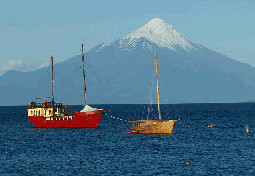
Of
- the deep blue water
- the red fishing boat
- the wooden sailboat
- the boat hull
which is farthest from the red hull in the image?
the wooden sailboat

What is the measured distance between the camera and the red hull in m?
122

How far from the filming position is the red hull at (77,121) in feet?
402

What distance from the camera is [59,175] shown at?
60.9 m

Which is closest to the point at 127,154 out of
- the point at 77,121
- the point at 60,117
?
the point at 77,121

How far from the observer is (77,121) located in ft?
407

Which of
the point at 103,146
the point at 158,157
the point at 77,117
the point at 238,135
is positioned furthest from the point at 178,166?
the point at 77,117

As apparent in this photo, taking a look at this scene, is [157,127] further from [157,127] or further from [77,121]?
[77,121]

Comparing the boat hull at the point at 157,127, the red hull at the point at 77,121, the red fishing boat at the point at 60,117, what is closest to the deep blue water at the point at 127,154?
the boat hull at the point at 157,127

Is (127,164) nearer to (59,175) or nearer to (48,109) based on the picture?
(59,175)

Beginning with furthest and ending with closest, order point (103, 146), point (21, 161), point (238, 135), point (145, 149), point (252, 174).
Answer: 1. point (238, 135)
2. point (103, 146)
3. point (145, 149)
4. point (21, 161)
5. point (252, 174)

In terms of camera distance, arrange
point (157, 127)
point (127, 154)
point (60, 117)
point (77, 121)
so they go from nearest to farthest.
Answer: point (127, 154) < point (157, 127) < point (77, 121) < point (60, 117)

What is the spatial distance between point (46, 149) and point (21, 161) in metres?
14.7

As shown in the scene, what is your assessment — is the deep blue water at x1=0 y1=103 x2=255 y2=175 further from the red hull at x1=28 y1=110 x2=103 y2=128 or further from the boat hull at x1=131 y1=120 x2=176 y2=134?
the red hull at x1=28 y1=110 x2=103 y2=128

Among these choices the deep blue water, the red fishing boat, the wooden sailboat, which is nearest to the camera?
the deep blue water
